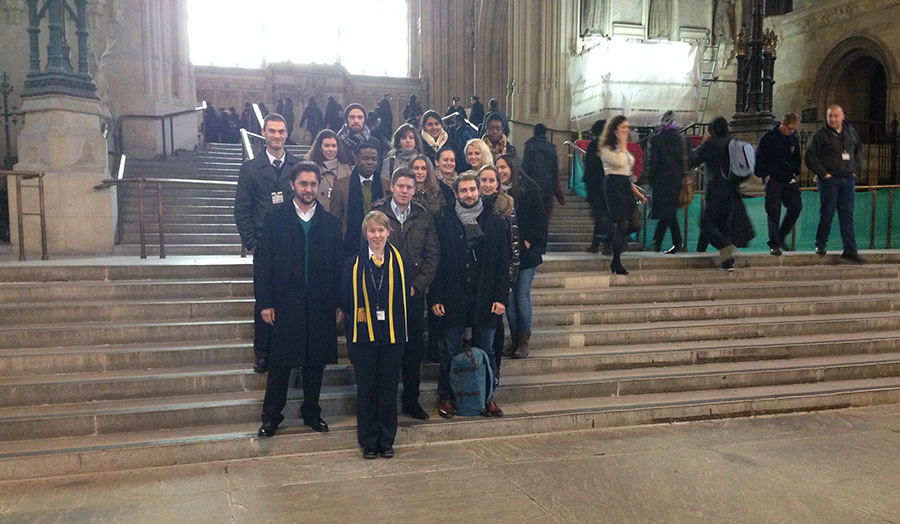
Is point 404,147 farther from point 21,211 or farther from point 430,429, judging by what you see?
point 21,211

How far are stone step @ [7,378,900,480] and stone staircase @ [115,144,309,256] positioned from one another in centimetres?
469

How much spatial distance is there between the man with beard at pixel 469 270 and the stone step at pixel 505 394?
0.73m

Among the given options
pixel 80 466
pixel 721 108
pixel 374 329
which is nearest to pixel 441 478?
pixel 374 329

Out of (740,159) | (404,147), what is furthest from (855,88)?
(404,147)

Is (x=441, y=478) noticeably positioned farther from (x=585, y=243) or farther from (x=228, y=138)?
(x=228, y=138)

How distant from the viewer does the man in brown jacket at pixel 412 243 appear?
4.95 meters

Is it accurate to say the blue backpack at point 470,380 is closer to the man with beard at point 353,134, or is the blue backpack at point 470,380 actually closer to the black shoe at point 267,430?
the black shoe at point 267,430

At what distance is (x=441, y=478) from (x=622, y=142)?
4.97 m

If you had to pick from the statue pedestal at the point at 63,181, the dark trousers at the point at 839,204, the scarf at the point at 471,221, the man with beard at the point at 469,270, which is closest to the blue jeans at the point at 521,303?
the man with beard at the point at 469,270

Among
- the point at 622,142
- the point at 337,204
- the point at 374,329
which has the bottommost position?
the point at 374,329

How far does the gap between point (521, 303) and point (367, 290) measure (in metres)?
1.89

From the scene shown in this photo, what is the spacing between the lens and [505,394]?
573 centimetres

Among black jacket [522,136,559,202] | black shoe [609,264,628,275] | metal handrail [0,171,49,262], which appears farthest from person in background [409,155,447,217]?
metal handrail [0,171,49,262]

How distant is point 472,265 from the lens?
5.26 m
